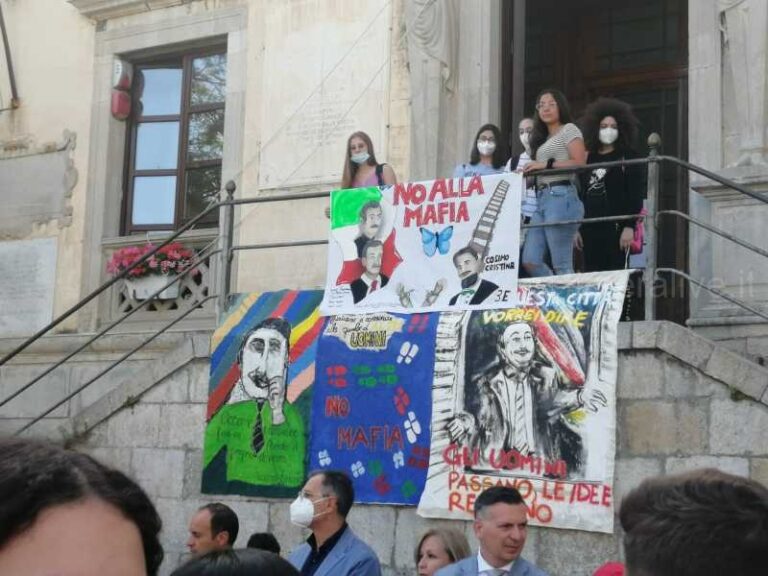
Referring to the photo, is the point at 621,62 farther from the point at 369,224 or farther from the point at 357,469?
the point at 357,469

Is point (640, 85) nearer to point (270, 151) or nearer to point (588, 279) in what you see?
point (270, 151)

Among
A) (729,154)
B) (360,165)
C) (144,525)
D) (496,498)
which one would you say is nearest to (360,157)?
(360,165)

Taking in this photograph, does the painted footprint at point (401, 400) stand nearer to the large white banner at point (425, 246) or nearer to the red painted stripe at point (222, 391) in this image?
the large white banner at point (425, 246)

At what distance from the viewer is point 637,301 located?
409 inches

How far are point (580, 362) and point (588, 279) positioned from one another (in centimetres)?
60

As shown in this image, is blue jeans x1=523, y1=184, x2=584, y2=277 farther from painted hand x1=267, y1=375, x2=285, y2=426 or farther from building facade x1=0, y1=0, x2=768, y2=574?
painted hand x1=267, y1=375, x2=285, y2=426

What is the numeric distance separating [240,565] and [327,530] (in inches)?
159

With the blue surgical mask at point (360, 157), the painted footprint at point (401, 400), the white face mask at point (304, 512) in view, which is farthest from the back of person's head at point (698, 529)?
the blue surgical mask at point (360, 157)

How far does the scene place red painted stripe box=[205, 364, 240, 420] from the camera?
9469 mm

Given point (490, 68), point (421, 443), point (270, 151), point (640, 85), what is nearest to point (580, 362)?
point (421, 443)

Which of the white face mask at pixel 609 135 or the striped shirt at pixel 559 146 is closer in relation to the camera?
the striped shirt at pixel 559 146

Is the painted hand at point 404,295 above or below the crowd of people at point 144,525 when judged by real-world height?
above

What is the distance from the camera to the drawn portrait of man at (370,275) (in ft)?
29.9

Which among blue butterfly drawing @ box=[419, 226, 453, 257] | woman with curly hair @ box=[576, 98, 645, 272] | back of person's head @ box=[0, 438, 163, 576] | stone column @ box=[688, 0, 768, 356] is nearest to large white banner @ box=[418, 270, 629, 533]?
blue butterfly drawing @ box=[419, 226, 453, 257]
